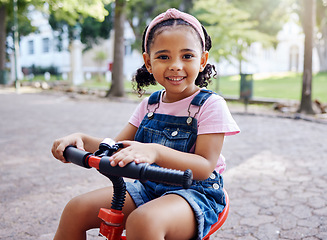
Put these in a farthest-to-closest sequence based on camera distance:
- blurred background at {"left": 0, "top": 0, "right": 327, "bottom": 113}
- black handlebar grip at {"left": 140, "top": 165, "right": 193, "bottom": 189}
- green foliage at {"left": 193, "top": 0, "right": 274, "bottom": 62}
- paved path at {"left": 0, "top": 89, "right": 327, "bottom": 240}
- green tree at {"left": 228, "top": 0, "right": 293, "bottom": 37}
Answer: green tree at {"left": 228, "top": 0, "right": 293, "bottom": 37} < green foliage at {"left": 193, "top": 0, "right": 274, "bottom": 62} < blurred background at {"left": 0, "top": 0, "right": 327, "bottom": 113} < paved path at {"left": 0, "top": 89, "right": 327, "bottom": 240} < black handlebar grip at {"left": 140, "top": 165, "right": 193, "bottom": 189}

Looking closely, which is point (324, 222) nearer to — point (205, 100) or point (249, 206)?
point (249, 206)

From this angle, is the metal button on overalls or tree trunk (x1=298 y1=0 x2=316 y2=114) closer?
the metal button on overalls

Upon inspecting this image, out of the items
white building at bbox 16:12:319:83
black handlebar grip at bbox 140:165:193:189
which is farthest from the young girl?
white building at bbox 16:12:319:83

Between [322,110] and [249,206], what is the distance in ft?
22.9

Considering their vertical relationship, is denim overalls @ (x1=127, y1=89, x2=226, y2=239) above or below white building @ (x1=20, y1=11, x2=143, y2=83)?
below

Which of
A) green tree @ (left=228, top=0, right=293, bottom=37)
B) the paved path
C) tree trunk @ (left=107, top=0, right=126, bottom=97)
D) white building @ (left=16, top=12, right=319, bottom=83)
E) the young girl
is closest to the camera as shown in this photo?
the young girl

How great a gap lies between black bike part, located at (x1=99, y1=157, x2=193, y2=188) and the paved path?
1744mm

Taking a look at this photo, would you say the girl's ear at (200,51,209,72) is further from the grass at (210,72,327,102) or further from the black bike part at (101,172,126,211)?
the grass at (210,72,327,102)

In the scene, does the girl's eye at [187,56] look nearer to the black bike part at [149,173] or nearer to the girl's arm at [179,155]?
the girl's arm at [179,155]

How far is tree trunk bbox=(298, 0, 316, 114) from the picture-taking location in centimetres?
889

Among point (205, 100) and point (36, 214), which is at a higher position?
point (205, 100)

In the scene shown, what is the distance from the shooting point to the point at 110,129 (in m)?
7.09

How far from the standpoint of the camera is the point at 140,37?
98.1ft

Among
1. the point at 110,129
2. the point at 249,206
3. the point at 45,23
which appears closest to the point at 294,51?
the point at 45,23
